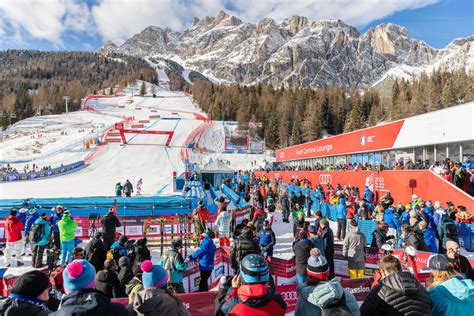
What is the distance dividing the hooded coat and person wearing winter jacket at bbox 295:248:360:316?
32 centimetres

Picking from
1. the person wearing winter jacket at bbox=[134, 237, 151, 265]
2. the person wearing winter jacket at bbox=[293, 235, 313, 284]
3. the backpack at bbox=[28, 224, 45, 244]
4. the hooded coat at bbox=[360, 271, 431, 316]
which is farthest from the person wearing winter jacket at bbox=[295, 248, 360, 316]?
the backpack at bbox=[28, 224, 45, 244]

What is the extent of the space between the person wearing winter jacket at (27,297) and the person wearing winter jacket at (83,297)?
24 cm

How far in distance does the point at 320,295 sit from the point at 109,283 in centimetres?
312

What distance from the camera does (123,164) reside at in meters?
36.4

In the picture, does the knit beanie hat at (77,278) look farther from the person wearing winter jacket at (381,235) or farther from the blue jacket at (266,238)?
the person wearing winter jacket at (381,235)

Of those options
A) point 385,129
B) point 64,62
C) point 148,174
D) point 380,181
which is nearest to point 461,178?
point 380,181

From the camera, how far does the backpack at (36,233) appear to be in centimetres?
826

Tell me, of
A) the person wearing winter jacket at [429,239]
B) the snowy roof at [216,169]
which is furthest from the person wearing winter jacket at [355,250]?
the snowy roof at [216,169]

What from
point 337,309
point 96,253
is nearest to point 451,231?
point 337,309

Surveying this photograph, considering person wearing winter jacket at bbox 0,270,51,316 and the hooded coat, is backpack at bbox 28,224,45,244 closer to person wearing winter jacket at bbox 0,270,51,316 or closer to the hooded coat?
person wearing winter jacket at bbox 0,270,51,316

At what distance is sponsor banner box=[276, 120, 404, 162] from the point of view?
21.5 meters

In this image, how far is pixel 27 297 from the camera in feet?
7.57

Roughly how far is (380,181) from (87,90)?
151 metres

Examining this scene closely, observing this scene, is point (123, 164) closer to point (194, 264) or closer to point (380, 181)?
point (380, 181)
